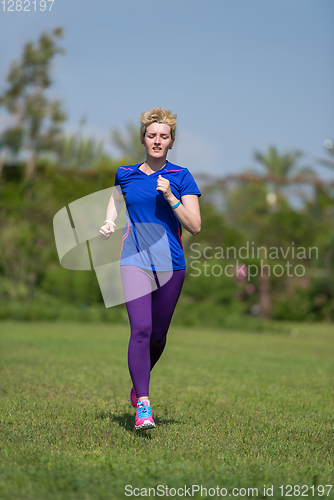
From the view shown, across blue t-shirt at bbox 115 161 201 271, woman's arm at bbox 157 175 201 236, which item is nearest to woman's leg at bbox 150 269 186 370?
blue t-shirt at bbox 115 161 201 271

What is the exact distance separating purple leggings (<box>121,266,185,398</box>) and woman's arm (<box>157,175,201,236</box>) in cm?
40

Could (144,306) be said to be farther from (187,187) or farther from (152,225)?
(187,187)

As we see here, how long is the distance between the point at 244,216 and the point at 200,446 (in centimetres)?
2943

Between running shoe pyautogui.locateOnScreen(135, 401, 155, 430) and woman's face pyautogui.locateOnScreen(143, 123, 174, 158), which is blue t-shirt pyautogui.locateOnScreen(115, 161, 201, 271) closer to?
woman's face pyautogui.locateOnScreen(143, 123, 174, 158)

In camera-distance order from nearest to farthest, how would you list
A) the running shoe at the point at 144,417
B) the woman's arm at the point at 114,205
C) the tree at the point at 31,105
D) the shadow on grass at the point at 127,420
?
the running shoe at the point at 144,417, the shadow on grass at the point at 127,420, the woman's arm at the point at 114,205, the tree at the point at 31,105

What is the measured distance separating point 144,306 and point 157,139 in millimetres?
1263

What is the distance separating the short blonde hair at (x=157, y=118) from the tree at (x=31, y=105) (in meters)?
27.9

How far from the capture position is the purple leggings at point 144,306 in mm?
4395

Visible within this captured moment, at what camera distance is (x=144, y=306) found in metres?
4.45

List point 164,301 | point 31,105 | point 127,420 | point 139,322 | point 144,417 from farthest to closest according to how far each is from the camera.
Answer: point 31,105 < point 127,420 < point 164,301 < point 139,322 < point 144,417

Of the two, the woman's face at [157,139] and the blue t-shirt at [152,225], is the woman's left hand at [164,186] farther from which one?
the woman's face at [157,139]

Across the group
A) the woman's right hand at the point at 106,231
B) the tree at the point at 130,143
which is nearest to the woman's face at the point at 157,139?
the woman's right hand at the point at 106,231

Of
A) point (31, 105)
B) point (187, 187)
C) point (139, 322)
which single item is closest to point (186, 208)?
point (187, 187)

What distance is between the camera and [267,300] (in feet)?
68.1
